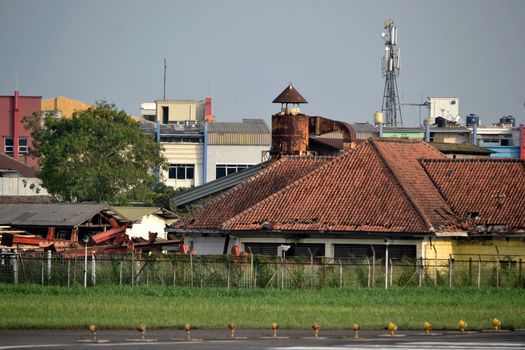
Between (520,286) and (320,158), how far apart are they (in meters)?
15.5

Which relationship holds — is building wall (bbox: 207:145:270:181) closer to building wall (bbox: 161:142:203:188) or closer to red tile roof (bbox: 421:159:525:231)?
building wall (bbox: 161:142:203:188)

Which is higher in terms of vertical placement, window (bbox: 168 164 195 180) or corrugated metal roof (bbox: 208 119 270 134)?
corrugated metal roof (bbox: 208 119 270 134)

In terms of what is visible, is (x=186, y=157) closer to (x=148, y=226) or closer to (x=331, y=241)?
(x=148, y=226)

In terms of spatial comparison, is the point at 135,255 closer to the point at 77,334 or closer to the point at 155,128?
the point at 77,334

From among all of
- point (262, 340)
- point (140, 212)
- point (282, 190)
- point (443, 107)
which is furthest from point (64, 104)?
point (262, 340)

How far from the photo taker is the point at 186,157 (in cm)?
14575

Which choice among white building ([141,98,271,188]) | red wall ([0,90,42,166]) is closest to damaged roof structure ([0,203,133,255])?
white building ([141,98,271,188])

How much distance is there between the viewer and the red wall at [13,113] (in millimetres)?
156875

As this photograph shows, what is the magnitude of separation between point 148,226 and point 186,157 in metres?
57.4

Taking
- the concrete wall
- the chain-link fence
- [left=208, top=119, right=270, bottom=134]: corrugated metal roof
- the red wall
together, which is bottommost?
the chain-link fence

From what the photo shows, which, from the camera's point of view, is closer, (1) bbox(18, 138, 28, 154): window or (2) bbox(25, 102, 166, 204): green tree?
(2) bbox(25, 102, 166, 204): green tree

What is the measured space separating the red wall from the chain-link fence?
101041mm

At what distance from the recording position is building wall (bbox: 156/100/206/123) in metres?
163

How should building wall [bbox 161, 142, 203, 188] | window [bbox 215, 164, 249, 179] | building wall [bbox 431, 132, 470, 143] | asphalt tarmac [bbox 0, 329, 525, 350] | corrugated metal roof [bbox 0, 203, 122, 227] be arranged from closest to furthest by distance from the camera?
asphalt tarmac [bbox 0, 329, 525, 350], corrugated metal roof [bbox 0, 203, 122, 227], building wall [bbox 431, 132, 470, 143], window [bbox 215, 164, 249, 179], building wall [bbox 161, 142, 203, 188]
